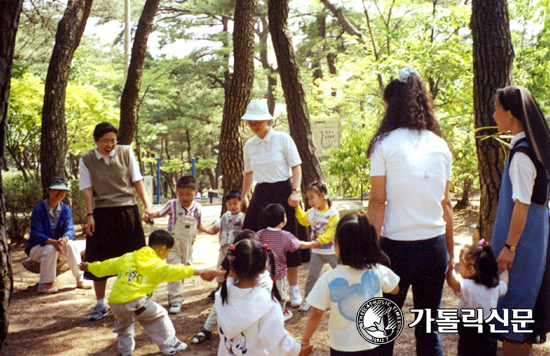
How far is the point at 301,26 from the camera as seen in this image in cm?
2558

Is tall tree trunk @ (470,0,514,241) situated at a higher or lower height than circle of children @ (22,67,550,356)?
higher

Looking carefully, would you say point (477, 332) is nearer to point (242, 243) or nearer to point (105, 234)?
point (242, 243)

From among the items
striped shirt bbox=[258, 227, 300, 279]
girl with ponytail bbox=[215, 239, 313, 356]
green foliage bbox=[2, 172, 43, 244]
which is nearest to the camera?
girl with ponytail bbox=[215, 239, 313, 356]

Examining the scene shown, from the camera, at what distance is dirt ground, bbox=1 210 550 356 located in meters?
4.12

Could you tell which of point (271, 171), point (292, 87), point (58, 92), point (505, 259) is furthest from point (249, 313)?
point (58, 92)

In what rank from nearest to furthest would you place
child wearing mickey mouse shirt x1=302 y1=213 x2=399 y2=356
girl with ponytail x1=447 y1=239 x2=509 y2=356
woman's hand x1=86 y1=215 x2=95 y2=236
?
child wearing mickey mouse shirt x1=302 y1=213 x2=399 y2=356, girl with ponytail x1=447 y1=239 x2=509 y2=356, woman's hand x1=86 y1=215 x2=95 y2=236

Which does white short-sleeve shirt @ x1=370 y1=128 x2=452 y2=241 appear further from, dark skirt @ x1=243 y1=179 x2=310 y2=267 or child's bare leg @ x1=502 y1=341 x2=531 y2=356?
dark skirt @ x1=243 y1=179 x2=310 y2=267

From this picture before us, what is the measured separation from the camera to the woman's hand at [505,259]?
3104mm

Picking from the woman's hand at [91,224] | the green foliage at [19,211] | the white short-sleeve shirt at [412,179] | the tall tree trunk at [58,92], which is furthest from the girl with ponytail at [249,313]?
the green foliage at [19,211]

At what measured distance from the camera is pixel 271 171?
4.80m

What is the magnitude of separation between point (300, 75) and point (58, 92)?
13.8 feet

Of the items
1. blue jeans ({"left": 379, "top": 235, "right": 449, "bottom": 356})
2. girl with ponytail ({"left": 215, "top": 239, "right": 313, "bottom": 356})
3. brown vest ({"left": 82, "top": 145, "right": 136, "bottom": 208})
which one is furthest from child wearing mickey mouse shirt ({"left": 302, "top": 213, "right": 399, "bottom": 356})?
brown vest ({"left": 82, "top": 145, "right": 136, "bottom": 208})

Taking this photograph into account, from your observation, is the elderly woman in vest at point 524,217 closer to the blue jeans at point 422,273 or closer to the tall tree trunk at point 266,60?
the blue jeans at point 422,273

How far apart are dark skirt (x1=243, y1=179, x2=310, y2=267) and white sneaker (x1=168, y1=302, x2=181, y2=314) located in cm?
118
